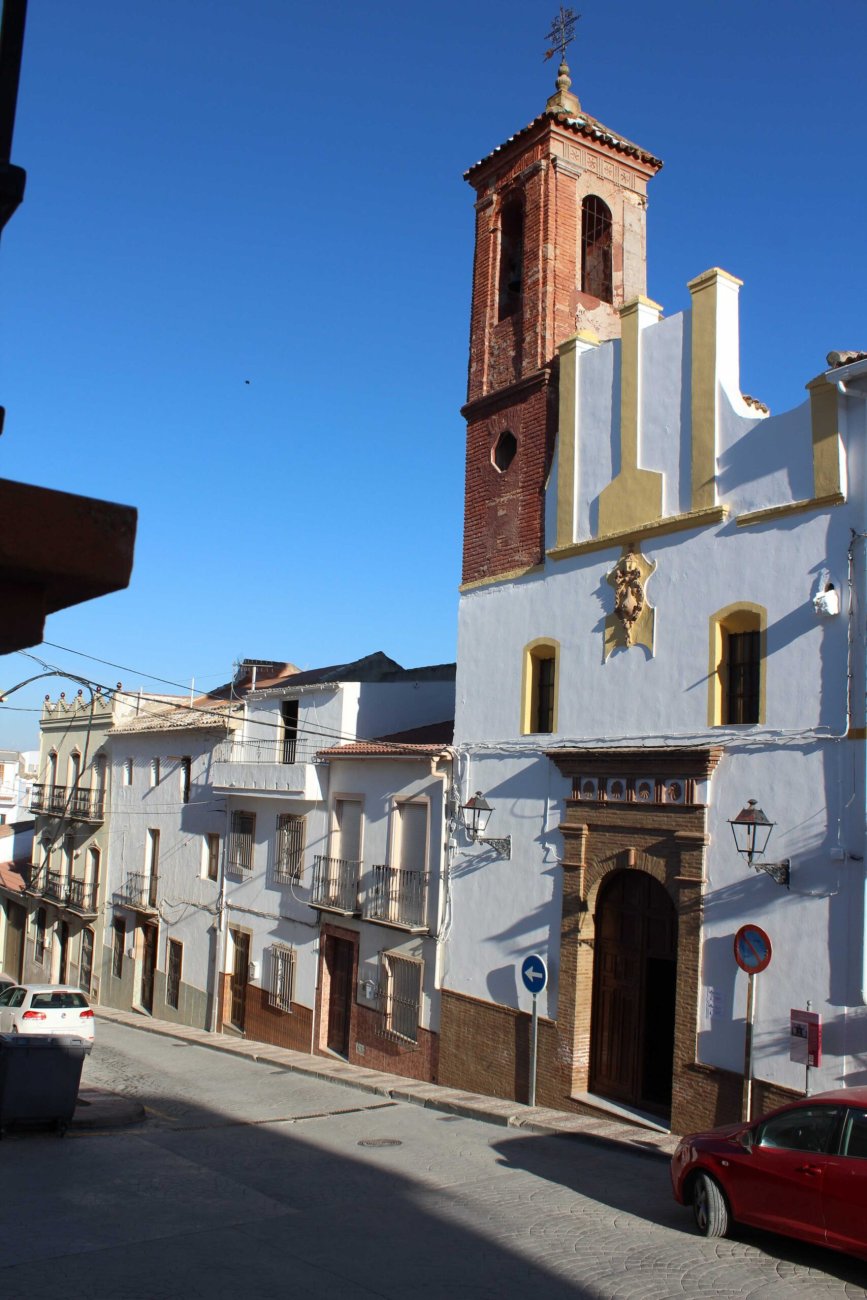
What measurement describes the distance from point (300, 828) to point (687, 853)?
37.3 ft

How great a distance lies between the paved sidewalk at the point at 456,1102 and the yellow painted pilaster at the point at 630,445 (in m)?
7.97

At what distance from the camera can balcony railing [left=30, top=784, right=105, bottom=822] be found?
35844 millimetres

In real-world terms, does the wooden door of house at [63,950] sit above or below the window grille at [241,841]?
below

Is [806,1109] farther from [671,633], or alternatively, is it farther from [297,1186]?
[671,633]

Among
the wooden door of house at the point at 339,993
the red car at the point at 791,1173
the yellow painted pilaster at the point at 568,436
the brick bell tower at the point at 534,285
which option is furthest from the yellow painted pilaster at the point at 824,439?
the wooden door of house at the point at 339,993

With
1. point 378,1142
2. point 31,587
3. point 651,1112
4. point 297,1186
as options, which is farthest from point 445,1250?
point 31,587

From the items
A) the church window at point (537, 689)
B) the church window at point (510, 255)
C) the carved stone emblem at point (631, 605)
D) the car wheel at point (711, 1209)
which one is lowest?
the car wheel at point (711, 1209)

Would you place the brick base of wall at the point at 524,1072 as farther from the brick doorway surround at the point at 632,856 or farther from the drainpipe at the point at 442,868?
the drainpipe at the point at 442,868

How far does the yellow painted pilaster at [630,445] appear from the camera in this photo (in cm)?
1614

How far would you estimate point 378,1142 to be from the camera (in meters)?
14.4

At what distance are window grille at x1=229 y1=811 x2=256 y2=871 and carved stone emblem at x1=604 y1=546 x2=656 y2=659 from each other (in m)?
12.8

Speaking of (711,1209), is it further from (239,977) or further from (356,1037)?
(239,977)

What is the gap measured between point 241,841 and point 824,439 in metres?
17.5

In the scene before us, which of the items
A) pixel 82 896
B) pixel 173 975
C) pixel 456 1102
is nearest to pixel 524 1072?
pixel 456 1102
